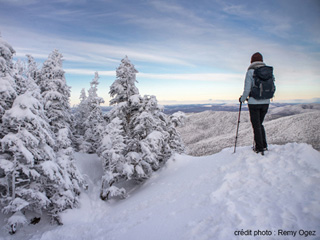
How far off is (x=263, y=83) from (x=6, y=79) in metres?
12.8

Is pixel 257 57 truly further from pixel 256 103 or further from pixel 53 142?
pixel 53 142

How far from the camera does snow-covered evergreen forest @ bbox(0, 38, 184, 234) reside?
9328mm

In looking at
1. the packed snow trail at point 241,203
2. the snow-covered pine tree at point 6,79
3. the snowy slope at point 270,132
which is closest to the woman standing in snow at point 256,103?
the packed snow trail at point 241,203

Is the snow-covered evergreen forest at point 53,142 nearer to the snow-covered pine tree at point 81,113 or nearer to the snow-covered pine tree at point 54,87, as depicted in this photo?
the snow-covered pine tree at point 54,87

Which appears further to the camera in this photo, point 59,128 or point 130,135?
point 130,135

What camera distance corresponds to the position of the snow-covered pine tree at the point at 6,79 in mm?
9047

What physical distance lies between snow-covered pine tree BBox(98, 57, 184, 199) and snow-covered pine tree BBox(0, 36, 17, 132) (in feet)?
20.9

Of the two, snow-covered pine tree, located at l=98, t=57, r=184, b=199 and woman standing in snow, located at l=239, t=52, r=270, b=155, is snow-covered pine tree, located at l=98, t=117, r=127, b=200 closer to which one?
snow-covered pine tree, located at l=98, t=57, r=184, b=199

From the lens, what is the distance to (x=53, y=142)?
35.3ft

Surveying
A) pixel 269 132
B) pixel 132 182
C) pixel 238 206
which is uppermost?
pixel 238 206

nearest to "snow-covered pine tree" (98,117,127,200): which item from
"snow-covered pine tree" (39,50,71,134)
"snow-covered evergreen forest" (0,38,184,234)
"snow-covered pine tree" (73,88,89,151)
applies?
"snow-covered evergreen forest" (0,38,184,234)

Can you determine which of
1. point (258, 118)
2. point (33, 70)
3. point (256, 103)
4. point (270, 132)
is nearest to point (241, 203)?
point (258, 118)

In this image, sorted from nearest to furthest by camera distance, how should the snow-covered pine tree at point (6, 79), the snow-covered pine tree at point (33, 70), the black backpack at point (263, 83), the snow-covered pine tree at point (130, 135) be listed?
the black backpack at point (263, 83) → the snow-covered pine tree at point (6, 79) → the snow-covered pine tree at point (130, 135) → the snow-covered pine tree at point (33, 70)

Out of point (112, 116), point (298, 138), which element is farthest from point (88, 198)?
point (298, 138)
